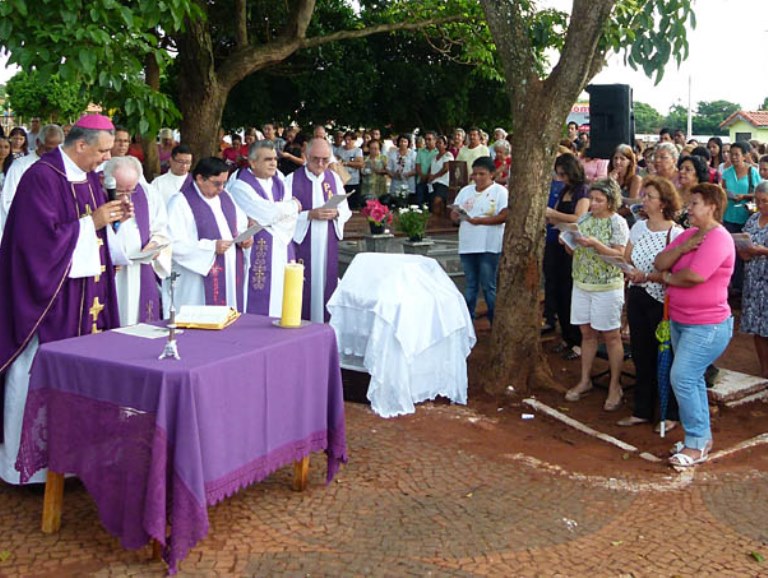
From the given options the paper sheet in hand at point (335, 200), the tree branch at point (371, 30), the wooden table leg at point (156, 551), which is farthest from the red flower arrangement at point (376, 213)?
the wooden table leg at point (156, 551)

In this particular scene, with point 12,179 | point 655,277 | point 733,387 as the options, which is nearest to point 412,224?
point 733,387

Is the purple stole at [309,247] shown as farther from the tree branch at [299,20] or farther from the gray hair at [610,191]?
the tree branch at [299,20]

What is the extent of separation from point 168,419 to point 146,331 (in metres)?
0.92

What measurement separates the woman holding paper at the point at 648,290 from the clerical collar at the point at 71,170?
384cm

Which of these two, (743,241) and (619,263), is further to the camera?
(743,241)

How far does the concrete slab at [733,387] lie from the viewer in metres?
7.16

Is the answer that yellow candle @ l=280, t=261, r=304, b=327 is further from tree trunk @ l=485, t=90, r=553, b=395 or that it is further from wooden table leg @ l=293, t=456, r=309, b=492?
tree trunk @ l=485, t=90, r=553, b=395

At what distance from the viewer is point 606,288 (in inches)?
274

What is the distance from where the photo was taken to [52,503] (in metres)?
4.60

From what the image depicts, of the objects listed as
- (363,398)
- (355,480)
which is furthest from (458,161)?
(355,480)

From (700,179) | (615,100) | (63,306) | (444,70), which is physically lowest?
(63,306)

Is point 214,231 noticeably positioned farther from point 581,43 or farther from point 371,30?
point 371,30

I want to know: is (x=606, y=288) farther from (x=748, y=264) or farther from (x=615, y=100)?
(x=615, y=100)

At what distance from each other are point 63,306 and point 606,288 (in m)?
4.08
